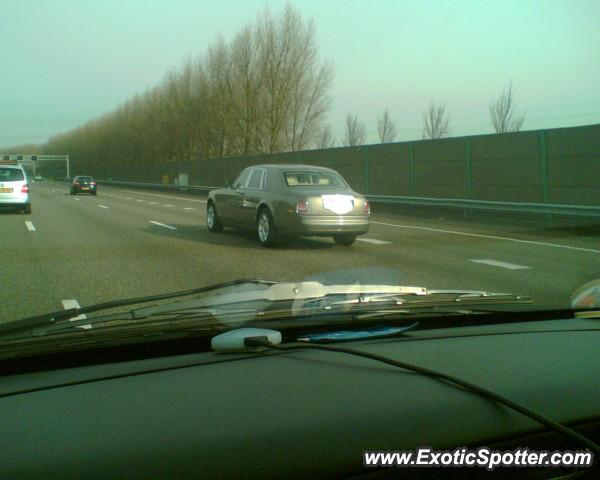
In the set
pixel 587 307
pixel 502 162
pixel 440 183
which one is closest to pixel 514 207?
pixel 502 162

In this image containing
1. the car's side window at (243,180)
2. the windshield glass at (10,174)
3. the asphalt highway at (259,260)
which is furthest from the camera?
the windshield glass at (10,174)

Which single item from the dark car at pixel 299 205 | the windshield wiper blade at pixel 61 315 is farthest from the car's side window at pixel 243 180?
the windshield wiper blade at pixel 61 315

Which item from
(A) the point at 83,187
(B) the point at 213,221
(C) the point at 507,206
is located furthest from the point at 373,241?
(A) the point at 83,187

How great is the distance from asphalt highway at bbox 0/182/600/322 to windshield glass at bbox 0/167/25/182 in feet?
17.8

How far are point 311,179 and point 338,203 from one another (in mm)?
864

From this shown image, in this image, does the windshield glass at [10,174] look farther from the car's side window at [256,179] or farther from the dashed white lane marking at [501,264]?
the dashed white lane marking at [501,264]

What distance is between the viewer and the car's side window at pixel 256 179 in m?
12.7

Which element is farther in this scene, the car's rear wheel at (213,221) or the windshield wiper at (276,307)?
the car's rear wheel at (213,221)

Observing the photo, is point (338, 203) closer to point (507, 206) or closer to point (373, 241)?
point (373, 241)

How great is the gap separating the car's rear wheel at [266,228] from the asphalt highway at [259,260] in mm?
210

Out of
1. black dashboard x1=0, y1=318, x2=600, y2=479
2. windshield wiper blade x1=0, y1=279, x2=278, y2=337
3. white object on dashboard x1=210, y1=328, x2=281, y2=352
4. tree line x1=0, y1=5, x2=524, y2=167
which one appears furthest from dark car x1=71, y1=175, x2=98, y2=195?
black dashboard x1=0, y1=318, x2=600, y2=479

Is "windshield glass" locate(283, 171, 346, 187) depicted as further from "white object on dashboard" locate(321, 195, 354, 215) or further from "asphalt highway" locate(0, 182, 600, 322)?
"asphalt highway" locate(0, 182, 600, 322)

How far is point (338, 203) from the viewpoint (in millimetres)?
11672

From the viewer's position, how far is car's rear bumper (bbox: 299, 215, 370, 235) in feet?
37.4
